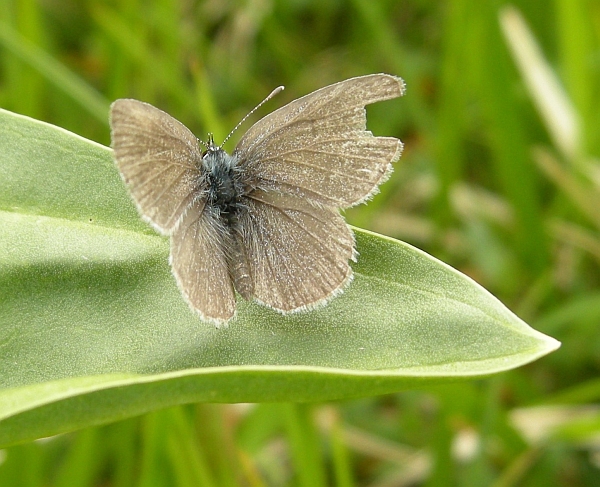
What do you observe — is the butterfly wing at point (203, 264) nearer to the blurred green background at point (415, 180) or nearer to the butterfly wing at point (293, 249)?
the butterfly wing at point (293, 249)

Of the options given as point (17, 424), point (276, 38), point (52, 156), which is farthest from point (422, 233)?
point (17, 424)

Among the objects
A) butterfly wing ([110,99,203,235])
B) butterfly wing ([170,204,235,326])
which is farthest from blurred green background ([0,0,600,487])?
butterfly wing ([110,99,203,235])

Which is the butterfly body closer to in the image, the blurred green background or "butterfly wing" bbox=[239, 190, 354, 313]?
"butterfly wing" bbox=[239, 190, 354, 313]

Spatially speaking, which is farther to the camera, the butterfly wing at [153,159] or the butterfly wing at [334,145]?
the butterfly wing at [334,145]

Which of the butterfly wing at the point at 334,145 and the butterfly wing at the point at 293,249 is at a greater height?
the butterfly wing at the point at 334,145

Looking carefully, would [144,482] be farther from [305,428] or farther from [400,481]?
[400,481]

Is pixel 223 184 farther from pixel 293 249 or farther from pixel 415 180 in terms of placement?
pixel 415 180

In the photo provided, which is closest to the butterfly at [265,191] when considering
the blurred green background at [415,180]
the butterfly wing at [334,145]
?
the butterfly wing at [334,145]
